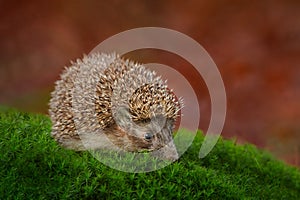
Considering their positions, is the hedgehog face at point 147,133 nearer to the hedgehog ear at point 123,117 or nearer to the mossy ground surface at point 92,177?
the hedgehog ear at point 123,117

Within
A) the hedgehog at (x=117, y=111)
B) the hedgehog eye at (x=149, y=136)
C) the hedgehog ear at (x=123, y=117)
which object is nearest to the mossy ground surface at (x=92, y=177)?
the hedgehog at (x=117, y=111)

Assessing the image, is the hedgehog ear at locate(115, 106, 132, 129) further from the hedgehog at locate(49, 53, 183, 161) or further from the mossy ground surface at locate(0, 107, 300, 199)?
the mossy ground surface at locate(0, 107, 300, 199)

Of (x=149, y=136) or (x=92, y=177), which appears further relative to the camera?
(x=149, y=136)

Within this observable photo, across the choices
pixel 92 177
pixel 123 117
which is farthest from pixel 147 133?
pixel 92 177

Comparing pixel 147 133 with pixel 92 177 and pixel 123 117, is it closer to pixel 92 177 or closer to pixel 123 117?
pixel 123 117

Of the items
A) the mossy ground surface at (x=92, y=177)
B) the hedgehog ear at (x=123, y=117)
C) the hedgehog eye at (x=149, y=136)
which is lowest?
the mossy ground surface at (x=92, y=177)

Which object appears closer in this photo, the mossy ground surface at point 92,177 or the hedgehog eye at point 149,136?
the mossy ground surface at point 92,177

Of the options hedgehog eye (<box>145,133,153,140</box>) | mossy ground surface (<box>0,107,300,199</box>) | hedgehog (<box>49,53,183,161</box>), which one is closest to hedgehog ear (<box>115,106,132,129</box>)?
hedgehog (<box>49,53,183,161</box>)

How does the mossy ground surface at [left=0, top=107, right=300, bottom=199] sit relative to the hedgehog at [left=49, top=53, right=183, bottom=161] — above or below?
below
